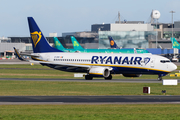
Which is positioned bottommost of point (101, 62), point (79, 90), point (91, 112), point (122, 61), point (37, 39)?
point (79, 90)

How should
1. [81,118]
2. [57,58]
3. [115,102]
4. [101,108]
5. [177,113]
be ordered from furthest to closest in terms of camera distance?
[57,58]
[115,102]
[101,108]
[177,113]
[81,118]

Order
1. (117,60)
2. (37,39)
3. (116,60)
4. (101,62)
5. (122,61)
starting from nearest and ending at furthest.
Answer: (122,61) < (117,60) < (116,60) < (101,62) < (37,39)

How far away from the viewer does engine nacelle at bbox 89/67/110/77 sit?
6560cm

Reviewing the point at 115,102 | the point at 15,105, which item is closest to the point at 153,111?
the point at 115,102

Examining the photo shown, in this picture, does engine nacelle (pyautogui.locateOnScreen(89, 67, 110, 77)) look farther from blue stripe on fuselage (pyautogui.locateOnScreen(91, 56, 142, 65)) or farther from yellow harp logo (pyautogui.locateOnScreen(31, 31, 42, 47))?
yellow harp logo (pyautogui.locateOnScreen(31, 31, 42, 47))

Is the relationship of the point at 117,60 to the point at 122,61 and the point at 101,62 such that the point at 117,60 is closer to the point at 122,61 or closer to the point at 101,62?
the point at 122,61

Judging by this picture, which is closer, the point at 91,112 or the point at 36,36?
the point at 91,112

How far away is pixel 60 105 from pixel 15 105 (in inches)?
154

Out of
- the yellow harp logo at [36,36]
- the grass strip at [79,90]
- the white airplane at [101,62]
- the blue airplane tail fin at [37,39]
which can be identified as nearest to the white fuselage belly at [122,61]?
the white airplane at [101,62]

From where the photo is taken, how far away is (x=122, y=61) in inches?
2596

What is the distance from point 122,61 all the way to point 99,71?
447 centimetres

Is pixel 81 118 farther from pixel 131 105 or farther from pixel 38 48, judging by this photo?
pixel 38 48

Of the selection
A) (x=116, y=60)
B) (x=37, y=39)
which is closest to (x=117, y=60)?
(x=116, y=60)

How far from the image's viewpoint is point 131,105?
32.2m
